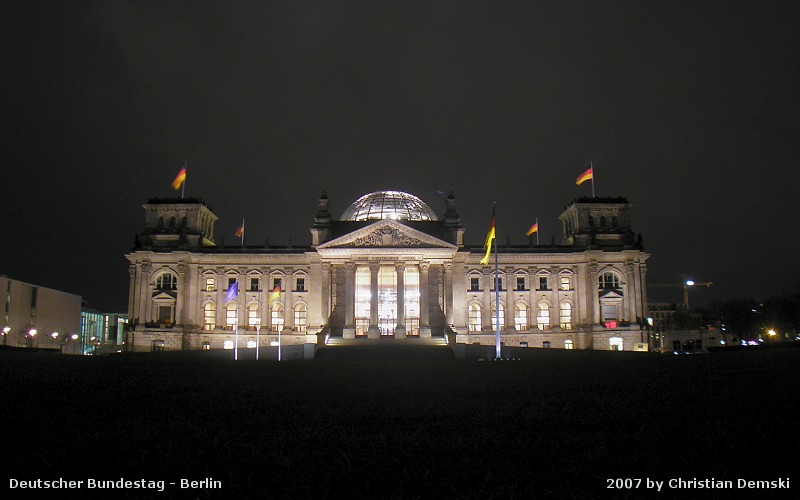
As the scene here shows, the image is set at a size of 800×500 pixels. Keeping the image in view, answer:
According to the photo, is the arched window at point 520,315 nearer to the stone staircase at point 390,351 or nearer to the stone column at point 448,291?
the stone column at point 448,291

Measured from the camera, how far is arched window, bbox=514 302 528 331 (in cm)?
7819

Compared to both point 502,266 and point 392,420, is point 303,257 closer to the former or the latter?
point 502,266

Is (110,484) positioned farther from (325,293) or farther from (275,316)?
(275,316)

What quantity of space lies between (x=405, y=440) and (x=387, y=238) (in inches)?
2467

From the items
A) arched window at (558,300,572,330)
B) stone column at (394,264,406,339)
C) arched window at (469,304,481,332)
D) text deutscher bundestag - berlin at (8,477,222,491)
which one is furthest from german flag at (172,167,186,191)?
text deutscher bundestag - berlin at (8,477,222,491)

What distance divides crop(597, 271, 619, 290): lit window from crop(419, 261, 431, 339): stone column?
22454 mm

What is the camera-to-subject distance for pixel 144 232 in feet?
261

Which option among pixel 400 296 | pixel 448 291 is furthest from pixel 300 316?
pixel 448 291

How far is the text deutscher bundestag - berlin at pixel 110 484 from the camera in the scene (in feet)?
21.7

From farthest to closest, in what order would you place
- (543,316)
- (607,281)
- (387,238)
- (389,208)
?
(389,208) < (543,316) < (607,281) < (387,238)

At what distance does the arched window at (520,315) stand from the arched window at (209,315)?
37431 millimetres

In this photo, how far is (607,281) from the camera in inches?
3068

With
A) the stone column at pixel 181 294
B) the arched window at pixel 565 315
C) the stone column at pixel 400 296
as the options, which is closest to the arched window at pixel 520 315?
the arched window at pixel 565 315

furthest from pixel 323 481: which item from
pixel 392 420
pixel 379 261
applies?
pixel 379 261
